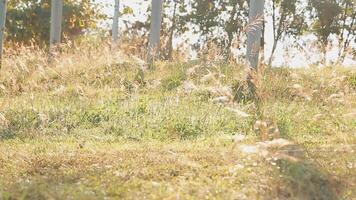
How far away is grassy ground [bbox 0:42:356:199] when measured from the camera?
3680 mm

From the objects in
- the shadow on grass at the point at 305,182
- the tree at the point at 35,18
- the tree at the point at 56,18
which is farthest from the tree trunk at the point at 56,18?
the shadow on grass at the point at 305,182

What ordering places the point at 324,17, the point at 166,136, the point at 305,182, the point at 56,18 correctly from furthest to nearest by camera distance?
the point at 324,17
the point at 56,18
the point at 166,136
the point at 305,182

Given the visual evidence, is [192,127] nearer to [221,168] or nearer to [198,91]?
[198,91]

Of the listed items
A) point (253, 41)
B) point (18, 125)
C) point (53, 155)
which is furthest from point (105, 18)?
point (53, 155)

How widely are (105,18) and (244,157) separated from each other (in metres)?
19.7

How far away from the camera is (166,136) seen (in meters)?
6.21

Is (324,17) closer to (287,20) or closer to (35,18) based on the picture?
(287,20)

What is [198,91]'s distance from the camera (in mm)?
7859

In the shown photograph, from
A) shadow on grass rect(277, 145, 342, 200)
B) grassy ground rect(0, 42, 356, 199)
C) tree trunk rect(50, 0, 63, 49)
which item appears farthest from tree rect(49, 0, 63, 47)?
shadow on grass rect(277, 145, 342, 200)

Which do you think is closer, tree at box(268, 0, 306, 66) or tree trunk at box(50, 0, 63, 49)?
tree trunk at box(50, 0, 63, 49)

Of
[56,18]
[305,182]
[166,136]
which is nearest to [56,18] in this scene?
[56,18]

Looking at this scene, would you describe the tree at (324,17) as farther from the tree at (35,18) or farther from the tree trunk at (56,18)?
the tree trunk at (56,18)

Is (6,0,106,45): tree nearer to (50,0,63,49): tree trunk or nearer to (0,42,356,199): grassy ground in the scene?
(50,0,63,49): tree trunk

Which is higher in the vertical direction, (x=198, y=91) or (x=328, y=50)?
(x=328, y=50)
